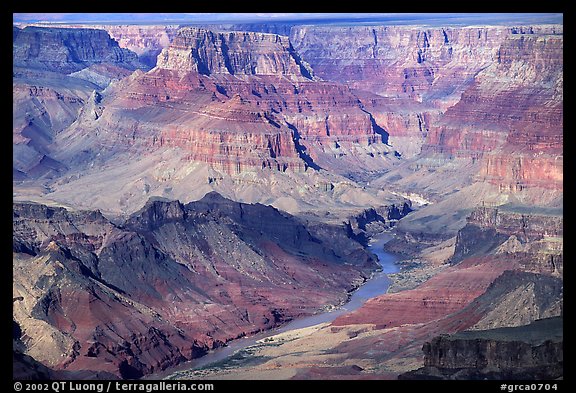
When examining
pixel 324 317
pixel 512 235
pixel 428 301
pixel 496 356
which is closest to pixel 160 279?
pixel 324 317

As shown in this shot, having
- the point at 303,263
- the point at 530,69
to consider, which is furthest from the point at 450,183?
the point at 303,263

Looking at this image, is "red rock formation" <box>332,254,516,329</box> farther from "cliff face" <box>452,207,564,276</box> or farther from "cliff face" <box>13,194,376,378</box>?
"cliff face" <box>13,194,376,378</box>

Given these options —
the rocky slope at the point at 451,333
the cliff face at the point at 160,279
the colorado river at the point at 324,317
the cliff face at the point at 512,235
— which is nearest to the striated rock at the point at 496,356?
the rocky slope at the point at 451,333

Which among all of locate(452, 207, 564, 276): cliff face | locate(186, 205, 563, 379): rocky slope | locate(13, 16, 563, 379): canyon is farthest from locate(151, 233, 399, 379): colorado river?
locate(452, 207, 564, 276): cliff face

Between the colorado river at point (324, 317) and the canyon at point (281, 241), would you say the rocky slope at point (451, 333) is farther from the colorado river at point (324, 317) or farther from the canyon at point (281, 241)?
the colorado river at point (324, 317)

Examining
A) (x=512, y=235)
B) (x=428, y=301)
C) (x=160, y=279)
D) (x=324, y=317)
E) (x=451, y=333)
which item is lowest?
(x=451, y=333)

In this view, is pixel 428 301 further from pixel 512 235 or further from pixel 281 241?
pixel 281 241
